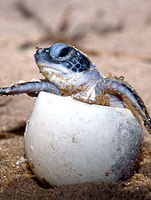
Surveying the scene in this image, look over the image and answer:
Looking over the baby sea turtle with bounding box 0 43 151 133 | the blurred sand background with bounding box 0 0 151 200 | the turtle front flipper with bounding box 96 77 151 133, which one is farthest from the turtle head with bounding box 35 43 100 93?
the blurred sand background with bounding box 0 0 151 200

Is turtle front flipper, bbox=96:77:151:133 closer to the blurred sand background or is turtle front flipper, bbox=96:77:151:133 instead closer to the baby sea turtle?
the baby sea turtle

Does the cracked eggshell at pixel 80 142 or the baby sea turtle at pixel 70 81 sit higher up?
the baby sea turtle at pixel 70 81

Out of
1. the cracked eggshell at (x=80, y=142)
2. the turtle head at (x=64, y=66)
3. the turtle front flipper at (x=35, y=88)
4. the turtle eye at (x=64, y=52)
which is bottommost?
the cracked eggshell at (x=80, y=142)

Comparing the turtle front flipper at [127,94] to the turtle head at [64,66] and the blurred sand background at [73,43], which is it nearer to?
the turtle head at [64,66]

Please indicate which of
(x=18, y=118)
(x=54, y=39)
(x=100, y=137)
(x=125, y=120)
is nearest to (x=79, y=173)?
(x=100, y=137)

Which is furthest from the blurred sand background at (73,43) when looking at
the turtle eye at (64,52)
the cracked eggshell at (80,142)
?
the turtle eye at (64,52)

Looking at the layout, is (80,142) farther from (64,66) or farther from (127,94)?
(64,66)

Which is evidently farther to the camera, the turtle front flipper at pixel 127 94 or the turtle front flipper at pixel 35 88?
the turtle front flipper at pixel 35 88
